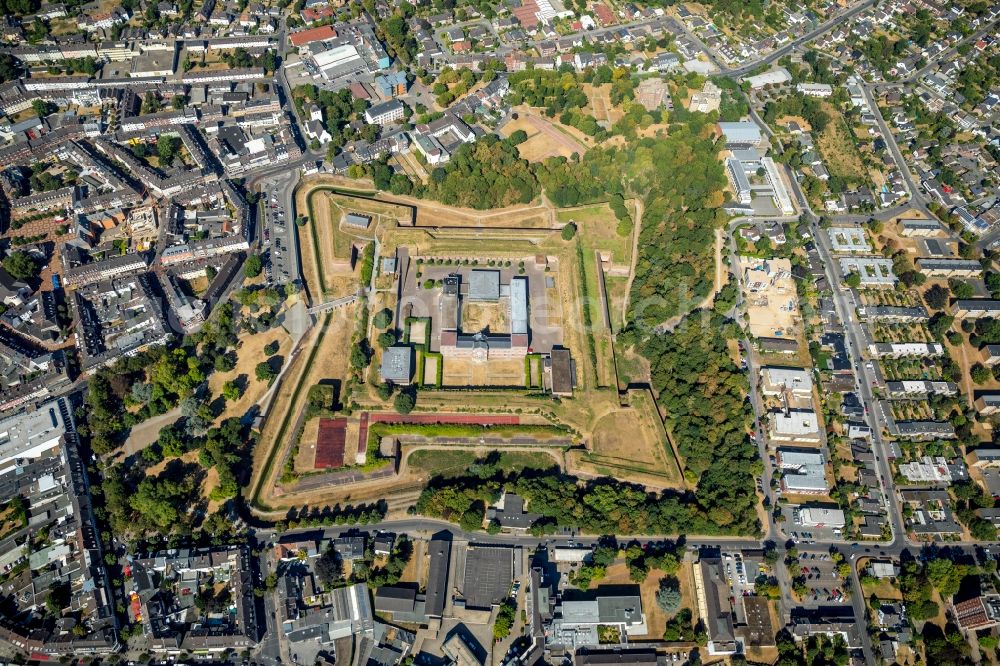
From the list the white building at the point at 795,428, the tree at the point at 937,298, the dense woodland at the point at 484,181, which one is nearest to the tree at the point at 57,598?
the dense woodland at the point at 484,181

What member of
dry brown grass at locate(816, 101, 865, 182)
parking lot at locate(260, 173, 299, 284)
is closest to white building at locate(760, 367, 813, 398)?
dry brown grass at locate(816, 101, 865, 182)

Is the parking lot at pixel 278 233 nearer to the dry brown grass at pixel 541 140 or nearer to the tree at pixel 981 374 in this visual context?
the dry brown grass at pixel 541 140

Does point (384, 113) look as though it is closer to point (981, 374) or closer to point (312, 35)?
point (312, 35)

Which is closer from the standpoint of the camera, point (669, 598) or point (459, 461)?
point (669, 598)

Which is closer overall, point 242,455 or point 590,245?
point 242,455

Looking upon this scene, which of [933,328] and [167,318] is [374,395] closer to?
[167,318]

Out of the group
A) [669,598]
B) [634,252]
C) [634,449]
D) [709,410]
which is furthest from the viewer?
[634,252]

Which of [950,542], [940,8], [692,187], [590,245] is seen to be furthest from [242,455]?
[940,8]

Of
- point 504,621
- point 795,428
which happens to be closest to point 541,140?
point 795,428
